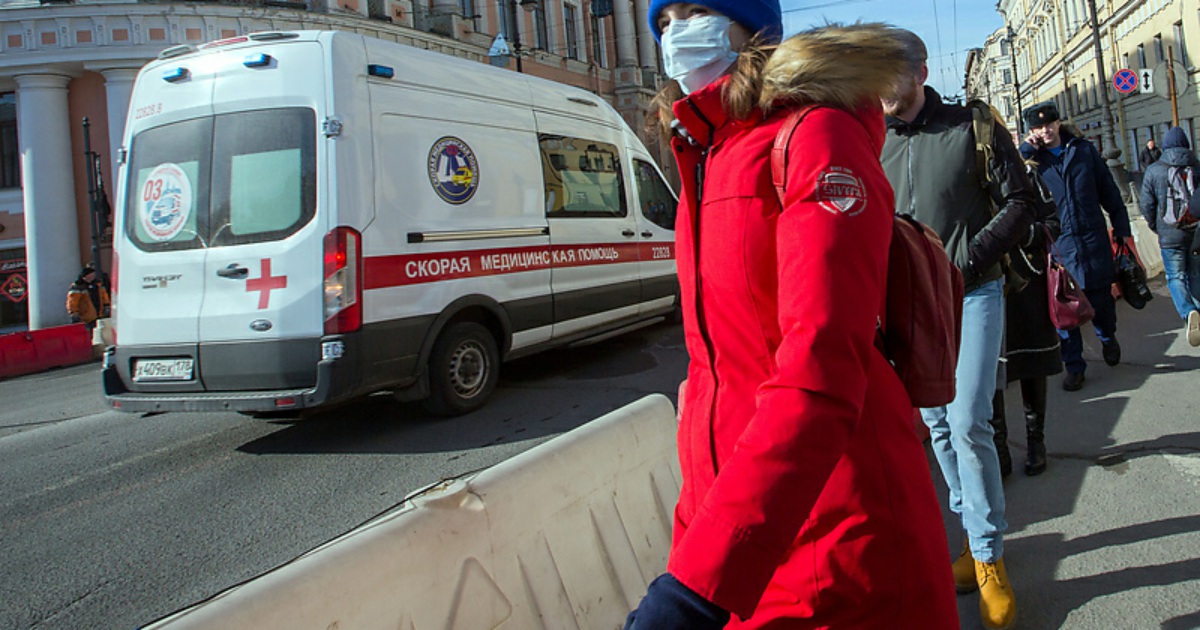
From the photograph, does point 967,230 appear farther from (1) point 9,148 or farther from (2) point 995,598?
(1) point 9,148

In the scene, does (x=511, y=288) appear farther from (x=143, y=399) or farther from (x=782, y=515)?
(x=782, y=515)

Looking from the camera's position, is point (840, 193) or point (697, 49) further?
point (697, 49)

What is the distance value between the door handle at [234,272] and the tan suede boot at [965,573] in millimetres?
4583

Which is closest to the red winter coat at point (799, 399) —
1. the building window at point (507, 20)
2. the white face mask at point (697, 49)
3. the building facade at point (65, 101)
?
the white face mask at point (697, 49)

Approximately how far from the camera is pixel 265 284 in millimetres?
5621

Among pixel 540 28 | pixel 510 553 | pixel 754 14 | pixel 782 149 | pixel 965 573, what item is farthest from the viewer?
pixel 540 28

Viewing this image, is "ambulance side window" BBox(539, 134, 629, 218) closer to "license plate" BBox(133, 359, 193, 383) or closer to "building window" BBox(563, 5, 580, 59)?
"license plate" BBox(133, 359, 193, 383)

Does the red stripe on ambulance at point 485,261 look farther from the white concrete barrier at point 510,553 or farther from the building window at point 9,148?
the building window at point 9,148

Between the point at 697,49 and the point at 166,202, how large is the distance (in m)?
5.68

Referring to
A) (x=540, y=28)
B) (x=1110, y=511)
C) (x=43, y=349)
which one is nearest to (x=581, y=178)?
(x=1110, y=511)

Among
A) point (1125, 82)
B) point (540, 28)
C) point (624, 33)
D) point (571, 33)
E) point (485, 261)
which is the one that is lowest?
point (485, 261)

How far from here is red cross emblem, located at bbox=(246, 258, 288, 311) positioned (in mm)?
5590

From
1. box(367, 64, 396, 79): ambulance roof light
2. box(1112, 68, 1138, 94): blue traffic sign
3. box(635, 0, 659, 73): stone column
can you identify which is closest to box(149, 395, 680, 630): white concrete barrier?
box(367, 64, 396, 79): ambulance roof light

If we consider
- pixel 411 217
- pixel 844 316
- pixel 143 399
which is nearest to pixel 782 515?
pixel 844 316
